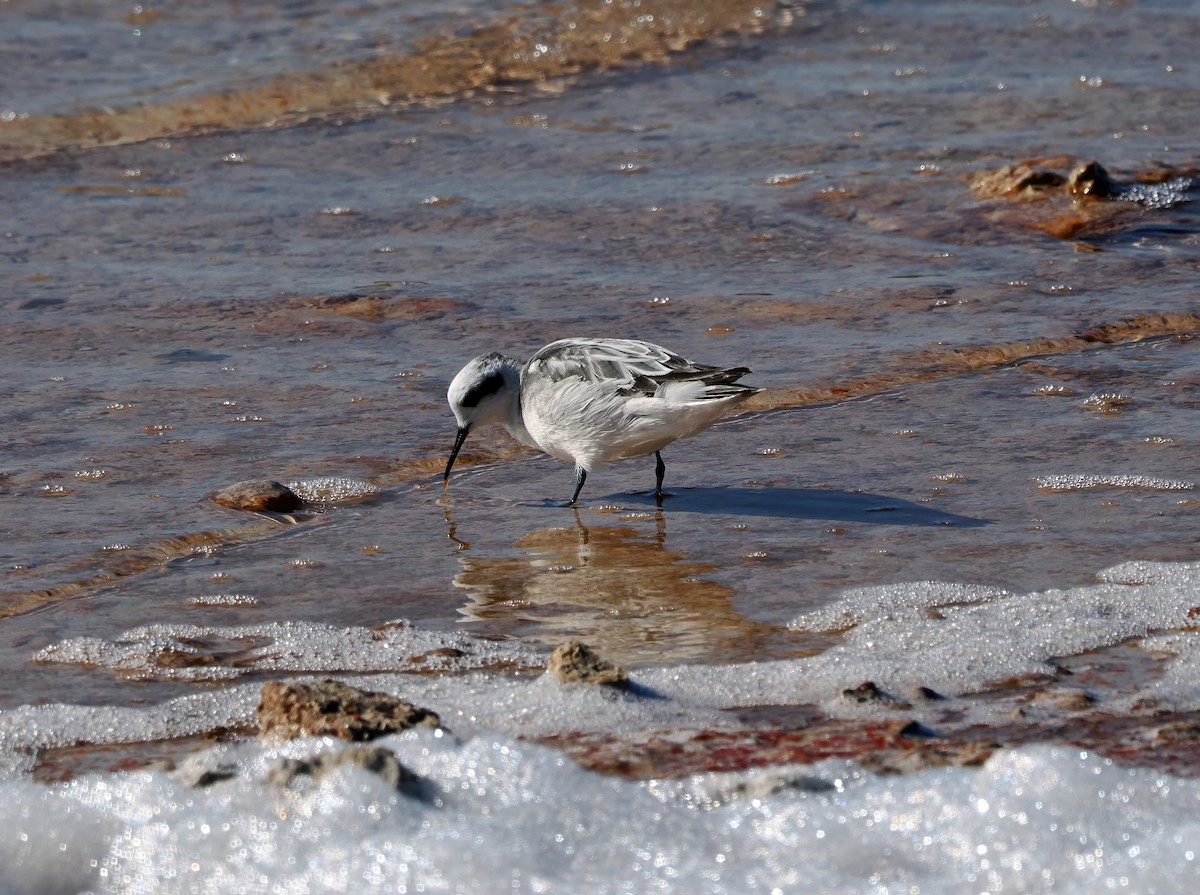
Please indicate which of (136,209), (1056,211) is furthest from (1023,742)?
(136,209)

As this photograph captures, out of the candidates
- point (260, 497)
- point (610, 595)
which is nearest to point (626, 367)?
point (610, 595)

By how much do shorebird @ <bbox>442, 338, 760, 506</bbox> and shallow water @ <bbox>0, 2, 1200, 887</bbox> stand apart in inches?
7.4

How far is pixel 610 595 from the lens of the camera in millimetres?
4781

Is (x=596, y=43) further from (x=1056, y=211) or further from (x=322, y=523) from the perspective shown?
(x=322, y=523)

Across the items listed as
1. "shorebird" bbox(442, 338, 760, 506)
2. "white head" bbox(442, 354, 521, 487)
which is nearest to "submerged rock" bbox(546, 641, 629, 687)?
"shorebird" bbox(442, 338, 760, 506)

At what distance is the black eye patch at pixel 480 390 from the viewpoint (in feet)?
19.0

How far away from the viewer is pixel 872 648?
4.20 m

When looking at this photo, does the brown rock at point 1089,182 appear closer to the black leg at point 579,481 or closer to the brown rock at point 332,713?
the black leg at point 579,481

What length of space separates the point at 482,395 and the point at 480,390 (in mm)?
23

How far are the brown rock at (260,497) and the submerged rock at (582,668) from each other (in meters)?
1.76

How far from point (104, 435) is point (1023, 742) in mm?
3688

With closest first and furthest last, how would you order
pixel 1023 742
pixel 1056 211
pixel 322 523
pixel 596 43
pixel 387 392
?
pixel 1023 742 → pixel 322 523 → pixel 387 392 → pixel 1056 211 → pixel 596 43

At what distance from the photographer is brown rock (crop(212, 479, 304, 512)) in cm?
539

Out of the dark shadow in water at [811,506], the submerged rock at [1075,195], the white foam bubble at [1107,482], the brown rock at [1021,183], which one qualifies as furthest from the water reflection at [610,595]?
the brown rock at [1021,183]
